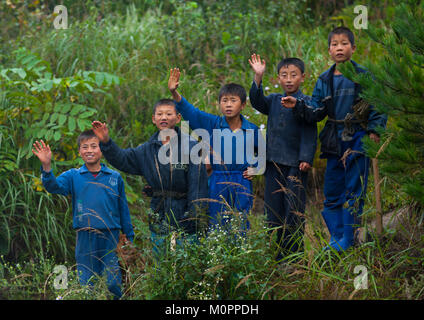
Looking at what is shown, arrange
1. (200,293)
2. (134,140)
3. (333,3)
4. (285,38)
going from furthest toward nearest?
1. (333,3)
2. (285,38)
3. (134,140)
4. (200,293)

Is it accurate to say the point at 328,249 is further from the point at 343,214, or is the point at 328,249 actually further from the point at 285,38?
the point at 285,38

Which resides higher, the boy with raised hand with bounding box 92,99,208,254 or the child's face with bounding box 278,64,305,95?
the child's face with bounding box 278,64,305,95

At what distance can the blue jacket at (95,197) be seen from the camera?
14.8 ft

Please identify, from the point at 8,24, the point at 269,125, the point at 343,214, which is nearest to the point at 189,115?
the point at 269,125

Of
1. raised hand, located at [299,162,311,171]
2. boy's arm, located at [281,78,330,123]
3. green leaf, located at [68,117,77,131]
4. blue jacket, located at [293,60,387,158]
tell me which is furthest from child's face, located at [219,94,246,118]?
green leaf, located at [68,117,77,131]

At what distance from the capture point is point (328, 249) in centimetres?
429

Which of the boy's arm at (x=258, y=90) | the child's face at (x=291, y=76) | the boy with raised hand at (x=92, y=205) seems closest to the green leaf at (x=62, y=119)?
the boy with raised hand at (x=92, y=205)

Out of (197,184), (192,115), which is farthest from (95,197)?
(192,115)

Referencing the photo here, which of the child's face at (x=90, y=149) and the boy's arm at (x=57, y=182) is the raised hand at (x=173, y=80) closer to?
the child's face at (x=90, y=149)

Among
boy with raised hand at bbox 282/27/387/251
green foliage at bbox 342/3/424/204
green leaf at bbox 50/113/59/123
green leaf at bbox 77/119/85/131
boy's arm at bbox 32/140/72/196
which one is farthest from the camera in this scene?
green leaf at bbox 50/113/59/123

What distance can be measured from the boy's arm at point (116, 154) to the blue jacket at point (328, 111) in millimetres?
1355

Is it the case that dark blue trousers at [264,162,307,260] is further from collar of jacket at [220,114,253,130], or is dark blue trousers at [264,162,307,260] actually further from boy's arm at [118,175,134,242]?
boy's arm at [118,175,134,242]

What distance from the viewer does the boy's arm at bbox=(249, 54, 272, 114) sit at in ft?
15.7

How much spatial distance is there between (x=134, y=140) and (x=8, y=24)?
3.30 m
